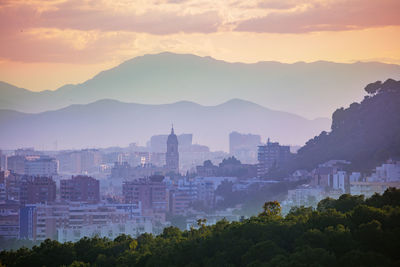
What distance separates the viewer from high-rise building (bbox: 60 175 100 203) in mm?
97562

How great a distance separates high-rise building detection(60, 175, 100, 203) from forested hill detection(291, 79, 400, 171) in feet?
64.9

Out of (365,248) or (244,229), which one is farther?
(244,229)

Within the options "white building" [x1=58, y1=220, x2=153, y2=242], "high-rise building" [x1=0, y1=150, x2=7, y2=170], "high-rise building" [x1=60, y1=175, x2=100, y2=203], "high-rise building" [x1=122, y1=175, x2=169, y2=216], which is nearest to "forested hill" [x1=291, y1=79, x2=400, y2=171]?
"high-rise building" [x1=122, y1=175, x2=169, y2=216]

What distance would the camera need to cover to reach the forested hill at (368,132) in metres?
82.9

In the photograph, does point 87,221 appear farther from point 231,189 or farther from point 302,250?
point 302,250

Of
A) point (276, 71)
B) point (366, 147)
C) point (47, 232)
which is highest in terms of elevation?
point (276, 71)

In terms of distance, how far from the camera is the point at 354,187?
3017 inches

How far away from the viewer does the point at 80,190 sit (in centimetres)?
9938

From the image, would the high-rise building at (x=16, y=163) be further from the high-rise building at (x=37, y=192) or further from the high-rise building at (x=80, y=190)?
the high-rise building at (x=37, y=192)

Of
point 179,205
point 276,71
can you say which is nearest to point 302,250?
point 179,205

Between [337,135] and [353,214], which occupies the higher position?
[337,135]

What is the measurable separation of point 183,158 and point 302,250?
168436mm

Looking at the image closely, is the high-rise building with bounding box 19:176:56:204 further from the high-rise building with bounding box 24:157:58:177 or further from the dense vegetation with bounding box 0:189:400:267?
the dense vegetation with bounding box 0:189:400:267

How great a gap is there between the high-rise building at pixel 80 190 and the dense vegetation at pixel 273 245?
2388 inches
